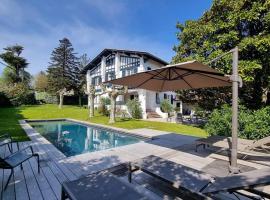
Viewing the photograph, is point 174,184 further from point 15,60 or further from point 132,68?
point 15,60

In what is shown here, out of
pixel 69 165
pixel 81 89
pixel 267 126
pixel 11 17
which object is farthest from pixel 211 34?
pixel 81 89

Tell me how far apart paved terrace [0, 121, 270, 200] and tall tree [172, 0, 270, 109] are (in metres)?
6.05

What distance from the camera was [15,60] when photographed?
1658 inches

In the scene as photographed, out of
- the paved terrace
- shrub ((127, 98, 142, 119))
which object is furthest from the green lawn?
the paved terrace

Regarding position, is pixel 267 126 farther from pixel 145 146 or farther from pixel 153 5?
pixel 153 5

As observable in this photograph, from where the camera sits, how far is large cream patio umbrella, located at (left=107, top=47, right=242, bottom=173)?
4.42 m

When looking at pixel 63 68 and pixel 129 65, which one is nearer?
pixel 129 65

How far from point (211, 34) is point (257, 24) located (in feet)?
8.00

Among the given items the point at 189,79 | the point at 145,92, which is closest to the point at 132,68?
the point at 145,92

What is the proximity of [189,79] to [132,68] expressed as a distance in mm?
17992

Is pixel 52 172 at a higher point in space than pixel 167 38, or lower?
lower

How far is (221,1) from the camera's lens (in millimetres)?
11023

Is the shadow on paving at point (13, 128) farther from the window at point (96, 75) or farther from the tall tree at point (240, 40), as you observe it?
the window at point (96, 75)

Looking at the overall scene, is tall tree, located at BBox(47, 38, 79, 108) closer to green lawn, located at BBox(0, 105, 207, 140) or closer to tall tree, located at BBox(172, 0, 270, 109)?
green lawn, located at BBox(0, 105, 207, 140)
